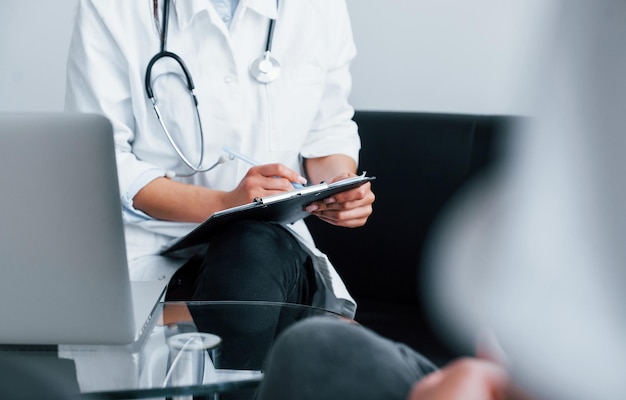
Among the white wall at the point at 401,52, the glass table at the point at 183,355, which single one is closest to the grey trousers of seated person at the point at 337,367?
the glass table at the point at 183,355

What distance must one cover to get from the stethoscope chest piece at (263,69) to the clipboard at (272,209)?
26cm

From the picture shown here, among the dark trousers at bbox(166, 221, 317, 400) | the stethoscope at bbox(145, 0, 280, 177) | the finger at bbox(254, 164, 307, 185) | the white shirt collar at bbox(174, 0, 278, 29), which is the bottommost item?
the dark trousers at bbox(166, 221, 317, 400)

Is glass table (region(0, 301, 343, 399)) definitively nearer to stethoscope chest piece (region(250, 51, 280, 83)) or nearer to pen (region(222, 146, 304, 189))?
pen (region(222, 146, 304, 189))

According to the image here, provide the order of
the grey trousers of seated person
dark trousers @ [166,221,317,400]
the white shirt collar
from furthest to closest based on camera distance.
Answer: the white shirt collar < dark trousers @ [166,221,317,400] < the grey trousers of seated person

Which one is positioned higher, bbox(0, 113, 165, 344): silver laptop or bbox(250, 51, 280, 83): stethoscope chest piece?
bbox(250, 51, 280, 83): stethoscope chest piece

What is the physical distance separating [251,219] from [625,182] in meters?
0.78

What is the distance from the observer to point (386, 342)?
0.58 meters

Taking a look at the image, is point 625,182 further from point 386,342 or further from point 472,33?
point 472,33

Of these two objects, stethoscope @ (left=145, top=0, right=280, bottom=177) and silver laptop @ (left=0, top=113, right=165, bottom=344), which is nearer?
silver laptop @ (left=0, top=113, right=165, bottom=344)

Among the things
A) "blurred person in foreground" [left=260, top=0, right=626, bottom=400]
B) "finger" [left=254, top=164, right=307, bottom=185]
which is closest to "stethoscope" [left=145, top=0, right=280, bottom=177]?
"finger" [left=254, top=164, right=307, bottom=185]

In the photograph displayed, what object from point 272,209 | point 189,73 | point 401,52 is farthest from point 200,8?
point 401,52

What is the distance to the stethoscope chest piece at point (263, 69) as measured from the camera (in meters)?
1.21

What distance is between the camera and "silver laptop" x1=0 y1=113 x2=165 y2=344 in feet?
1.93

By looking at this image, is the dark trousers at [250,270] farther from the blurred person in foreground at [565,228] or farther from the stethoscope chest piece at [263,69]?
the blurred person in foreground at [565,228]
